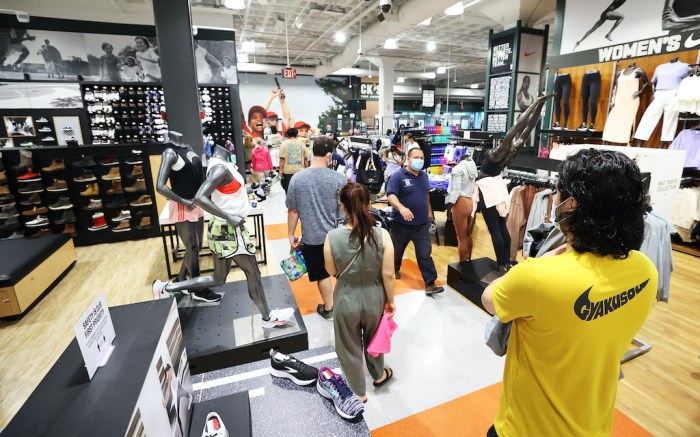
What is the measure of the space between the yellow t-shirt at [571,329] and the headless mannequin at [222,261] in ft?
6.81

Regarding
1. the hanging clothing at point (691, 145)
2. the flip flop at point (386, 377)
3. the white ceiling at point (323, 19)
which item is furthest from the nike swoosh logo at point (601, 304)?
the white ceiling at point (323, 19)

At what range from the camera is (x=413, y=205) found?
3703mm

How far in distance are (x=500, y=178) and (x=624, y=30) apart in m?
4.37

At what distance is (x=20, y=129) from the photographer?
23.5 ft

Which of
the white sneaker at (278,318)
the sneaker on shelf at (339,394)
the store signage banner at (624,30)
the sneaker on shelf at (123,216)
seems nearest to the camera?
the sneaker on shelf at (339,394)

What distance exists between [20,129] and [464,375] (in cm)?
924

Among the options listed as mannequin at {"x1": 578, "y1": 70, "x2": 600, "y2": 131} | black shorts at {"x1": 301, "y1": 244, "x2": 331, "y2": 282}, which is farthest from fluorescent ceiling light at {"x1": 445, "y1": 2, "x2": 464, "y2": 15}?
black shorts at {"x1": 301, "y1": 244, "x2": 331, "y2": 282}

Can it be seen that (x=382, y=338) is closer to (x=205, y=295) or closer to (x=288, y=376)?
(x=288, y=376)

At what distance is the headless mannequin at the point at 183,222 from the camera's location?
287 cm

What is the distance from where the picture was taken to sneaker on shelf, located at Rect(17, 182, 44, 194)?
17.8ft

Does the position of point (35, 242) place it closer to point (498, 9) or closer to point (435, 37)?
point (498, 9)

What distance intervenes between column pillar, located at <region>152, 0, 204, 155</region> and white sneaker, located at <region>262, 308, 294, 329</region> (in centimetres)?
241

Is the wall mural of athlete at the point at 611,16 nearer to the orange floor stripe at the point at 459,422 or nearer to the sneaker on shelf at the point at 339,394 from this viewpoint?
the orange floor stripe at the point at 459,422

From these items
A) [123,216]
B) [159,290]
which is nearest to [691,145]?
[159,290]
